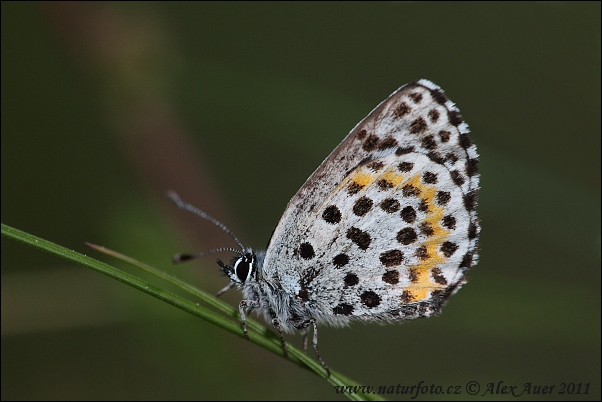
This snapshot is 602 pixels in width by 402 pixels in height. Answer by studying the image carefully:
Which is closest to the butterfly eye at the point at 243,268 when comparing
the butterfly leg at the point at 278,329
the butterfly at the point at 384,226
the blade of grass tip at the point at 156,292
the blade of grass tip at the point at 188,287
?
the butterfly at the point at 384,226

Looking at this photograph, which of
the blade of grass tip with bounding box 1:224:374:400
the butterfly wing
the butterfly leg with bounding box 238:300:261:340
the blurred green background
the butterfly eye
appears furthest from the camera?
the blurred green background

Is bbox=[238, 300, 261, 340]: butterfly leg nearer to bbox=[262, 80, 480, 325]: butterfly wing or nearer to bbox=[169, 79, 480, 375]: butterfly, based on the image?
bbox=[169, 79, 480, 375]: butterfly

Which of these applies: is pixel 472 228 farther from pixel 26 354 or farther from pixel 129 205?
pixel 26 354

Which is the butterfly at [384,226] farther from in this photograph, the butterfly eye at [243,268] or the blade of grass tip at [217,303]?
the blade of grass tip at [217,303]

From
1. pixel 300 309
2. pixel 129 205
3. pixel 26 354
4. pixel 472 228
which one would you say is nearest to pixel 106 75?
pixel 129 205

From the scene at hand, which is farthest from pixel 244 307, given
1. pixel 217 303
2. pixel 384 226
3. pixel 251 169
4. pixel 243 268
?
pixel 251 169

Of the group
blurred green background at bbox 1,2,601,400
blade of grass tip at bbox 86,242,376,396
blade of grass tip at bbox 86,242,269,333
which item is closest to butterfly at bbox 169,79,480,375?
blade of grass tip at bbox 86,242,269,333

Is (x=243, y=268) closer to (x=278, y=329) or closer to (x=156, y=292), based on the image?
(x=278, y=329)
